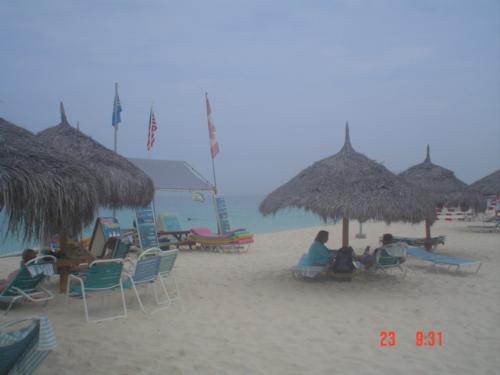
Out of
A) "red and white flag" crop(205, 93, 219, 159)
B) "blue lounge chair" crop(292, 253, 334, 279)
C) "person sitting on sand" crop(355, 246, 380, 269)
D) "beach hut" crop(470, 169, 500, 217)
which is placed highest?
"red and white flag" crop(205, 93, 219, 159)

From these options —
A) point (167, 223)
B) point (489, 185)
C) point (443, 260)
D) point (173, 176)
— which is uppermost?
point (173, 176)

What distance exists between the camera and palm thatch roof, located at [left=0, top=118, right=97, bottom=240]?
10.4 ft

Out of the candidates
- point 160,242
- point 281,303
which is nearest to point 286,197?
point 281,303

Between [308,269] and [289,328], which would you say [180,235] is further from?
[289,328]

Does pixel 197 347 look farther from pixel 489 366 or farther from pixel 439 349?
pixel 489 366

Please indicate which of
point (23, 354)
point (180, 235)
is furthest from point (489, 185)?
point (23, 354)

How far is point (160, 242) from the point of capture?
1170 centimetres

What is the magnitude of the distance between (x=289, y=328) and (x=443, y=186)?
30.2 ft

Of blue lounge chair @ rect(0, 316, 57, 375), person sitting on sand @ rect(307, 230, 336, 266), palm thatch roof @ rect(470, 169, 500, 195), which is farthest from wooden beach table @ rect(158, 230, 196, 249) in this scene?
palm thatch roof @ rect(470, 169, 500, 195)

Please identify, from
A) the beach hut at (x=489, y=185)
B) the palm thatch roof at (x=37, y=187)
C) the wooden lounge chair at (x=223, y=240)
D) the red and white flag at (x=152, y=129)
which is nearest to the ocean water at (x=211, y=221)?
the palm thatch roof at (x=37, y=187)

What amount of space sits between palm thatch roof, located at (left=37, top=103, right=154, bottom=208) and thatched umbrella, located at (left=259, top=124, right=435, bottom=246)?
2.21 m

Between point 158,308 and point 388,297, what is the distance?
325 cm
